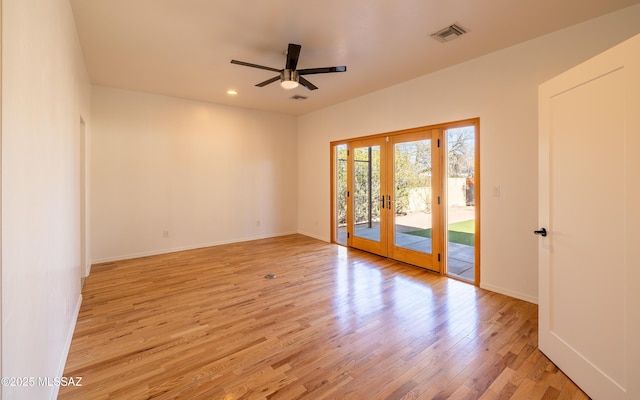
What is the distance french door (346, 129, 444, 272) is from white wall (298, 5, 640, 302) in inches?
21.8

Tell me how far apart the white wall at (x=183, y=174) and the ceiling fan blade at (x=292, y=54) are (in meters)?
3.27

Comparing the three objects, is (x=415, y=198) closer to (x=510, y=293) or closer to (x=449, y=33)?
(x=510, y=293)

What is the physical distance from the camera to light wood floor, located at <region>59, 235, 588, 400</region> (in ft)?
6.24

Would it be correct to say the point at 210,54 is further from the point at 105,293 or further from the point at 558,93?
the point at 558,93

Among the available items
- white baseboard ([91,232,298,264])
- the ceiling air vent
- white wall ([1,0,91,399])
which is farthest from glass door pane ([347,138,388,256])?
white wall ([1,0,91,399])

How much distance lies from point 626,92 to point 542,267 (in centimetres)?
135

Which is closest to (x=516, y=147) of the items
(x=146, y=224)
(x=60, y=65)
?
(x=60, y=65)

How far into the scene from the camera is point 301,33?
118 inches

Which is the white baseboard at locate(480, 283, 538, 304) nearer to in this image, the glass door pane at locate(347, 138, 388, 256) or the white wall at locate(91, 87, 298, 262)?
the glass door pane at locate(347, 138, 388, 256)

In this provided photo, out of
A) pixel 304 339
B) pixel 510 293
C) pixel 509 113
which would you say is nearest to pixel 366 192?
pixel 509 113

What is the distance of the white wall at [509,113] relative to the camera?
288 centimetres

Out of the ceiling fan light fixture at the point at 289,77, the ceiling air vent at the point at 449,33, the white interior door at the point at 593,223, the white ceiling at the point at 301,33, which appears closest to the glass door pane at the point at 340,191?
the white ceiling at the point at 301,33

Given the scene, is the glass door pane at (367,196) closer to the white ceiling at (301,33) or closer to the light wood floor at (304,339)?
the light wood floor at (304,339)

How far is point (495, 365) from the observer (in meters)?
2.12
